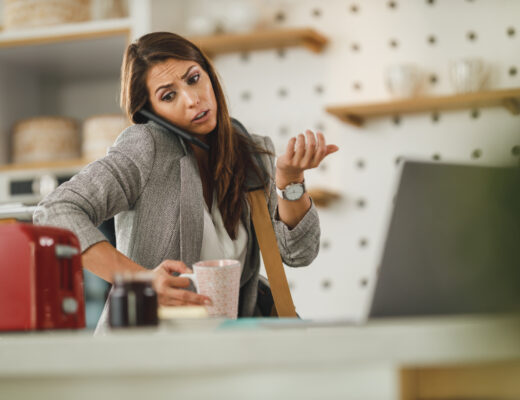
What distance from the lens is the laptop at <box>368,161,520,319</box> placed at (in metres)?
0.73

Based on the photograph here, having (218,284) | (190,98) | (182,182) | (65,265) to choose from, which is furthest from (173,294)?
(190,98)

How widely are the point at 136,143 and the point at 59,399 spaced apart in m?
1.00

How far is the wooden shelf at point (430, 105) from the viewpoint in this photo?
271 cm

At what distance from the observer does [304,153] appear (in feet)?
4.35

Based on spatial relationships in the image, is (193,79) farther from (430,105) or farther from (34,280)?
(430,105)

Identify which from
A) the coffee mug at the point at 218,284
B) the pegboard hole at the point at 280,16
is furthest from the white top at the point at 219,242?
the pegboard hole at the point at 280,16

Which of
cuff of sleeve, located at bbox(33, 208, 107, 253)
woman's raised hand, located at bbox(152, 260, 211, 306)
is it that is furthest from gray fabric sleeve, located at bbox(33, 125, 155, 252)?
woman's raised hand, located at bbox(152, 260, 211, 306)

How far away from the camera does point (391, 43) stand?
302 centimetres

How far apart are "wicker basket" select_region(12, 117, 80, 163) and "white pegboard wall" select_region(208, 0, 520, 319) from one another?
73 cm

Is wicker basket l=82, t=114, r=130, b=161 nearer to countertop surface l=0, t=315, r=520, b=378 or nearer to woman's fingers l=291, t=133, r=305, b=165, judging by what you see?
woman's fingers l=291, t=133, r=305, b=165

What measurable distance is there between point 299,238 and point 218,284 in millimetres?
522

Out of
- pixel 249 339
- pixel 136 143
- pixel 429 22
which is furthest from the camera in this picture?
pixel 429 22

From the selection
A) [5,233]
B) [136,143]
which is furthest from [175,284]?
[136,143]

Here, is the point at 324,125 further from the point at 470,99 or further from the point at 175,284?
the point at 175,284
